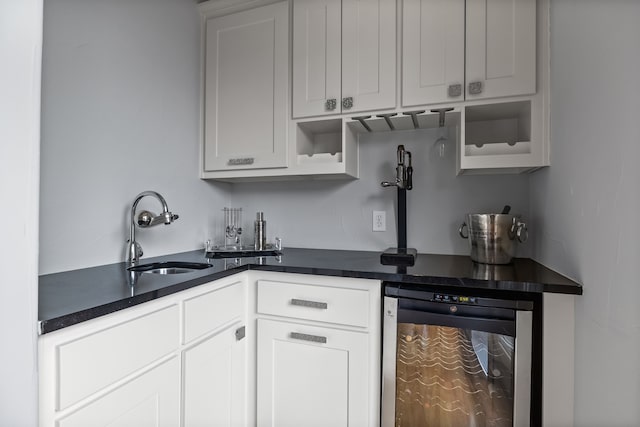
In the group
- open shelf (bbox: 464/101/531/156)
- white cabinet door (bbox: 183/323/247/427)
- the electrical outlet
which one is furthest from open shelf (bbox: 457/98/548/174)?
white cabinet door (bbox: 183/323/247/427)

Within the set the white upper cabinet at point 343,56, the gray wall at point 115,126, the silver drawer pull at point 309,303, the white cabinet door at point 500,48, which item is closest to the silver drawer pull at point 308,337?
the silver drawer pull at point 309,303

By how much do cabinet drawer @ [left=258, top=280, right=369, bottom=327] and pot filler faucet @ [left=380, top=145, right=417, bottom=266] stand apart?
27 cm

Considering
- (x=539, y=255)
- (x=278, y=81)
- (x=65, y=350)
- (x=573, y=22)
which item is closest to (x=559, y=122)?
(x=573, y=22)

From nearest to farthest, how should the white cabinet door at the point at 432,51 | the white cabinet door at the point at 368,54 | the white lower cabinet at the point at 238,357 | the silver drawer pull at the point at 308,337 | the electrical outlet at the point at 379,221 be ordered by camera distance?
the white lower cabinet at the point at 238,357 → the silver drawer pull at the point at 308,337 → the white cabinet door at the point at 432,51 → the white cabinet door at the point at 368,54 → the electrical outlet at the point at 379,221

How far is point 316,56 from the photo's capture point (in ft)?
5.69

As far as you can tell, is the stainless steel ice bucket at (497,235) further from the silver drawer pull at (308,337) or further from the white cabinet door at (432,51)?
the silver drawer pull at (308,337)

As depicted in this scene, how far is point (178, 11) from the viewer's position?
1.83 meters

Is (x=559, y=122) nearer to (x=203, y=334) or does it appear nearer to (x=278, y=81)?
(x=278, y=81)

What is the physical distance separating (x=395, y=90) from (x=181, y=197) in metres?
1.29

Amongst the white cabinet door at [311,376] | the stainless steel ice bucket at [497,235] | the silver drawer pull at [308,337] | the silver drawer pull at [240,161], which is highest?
the silver drawer pull at [240,161]

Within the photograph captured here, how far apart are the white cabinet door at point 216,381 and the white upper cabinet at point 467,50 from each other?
4.43 feet

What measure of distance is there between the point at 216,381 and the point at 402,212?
47.3 inches

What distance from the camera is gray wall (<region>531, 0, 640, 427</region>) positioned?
2.49ft

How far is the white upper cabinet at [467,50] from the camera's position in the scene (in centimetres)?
139
